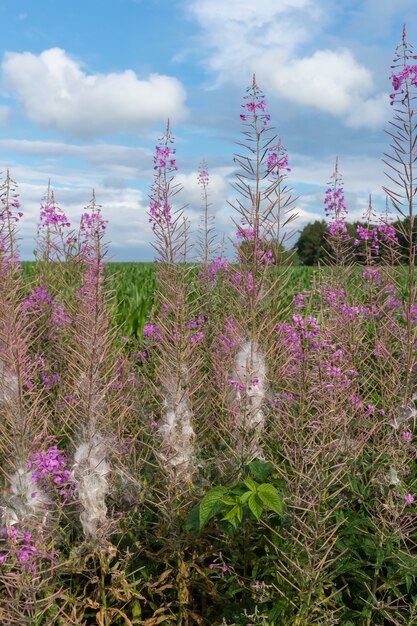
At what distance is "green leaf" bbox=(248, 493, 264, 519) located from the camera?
222 centimetres

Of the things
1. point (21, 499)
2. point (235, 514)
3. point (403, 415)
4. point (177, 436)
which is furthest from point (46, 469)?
point (403, 415)

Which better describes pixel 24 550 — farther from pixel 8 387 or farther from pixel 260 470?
pixel 260 470

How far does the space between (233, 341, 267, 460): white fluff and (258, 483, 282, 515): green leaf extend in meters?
0.44

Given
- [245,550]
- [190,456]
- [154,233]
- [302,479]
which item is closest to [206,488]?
[190,456]

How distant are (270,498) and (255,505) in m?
0.07

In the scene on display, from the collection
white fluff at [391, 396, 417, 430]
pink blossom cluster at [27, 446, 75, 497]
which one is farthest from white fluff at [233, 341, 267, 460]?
pink blossom cluster at [27, 446, 75, 497]

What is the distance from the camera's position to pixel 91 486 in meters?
2.80

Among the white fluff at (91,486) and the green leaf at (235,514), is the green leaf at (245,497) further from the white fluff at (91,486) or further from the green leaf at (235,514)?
the white fluff at (91,486)

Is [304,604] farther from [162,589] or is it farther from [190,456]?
[190,456]

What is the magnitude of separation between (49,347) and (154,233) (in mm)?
1137

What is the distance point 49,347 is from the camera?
14.2 ft

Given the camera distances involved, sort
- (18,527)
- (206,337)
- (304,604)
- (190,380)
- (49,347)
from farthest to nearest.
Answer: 1. (206,337)
2. (49,347)
3. (190,380)
4. (18,527)
5. (304,604)

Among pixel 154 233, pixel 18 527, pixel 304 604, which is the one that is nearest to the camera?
pixel 304 604

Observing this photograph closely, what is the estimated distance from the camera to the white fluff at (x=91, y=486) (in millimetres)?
2783
